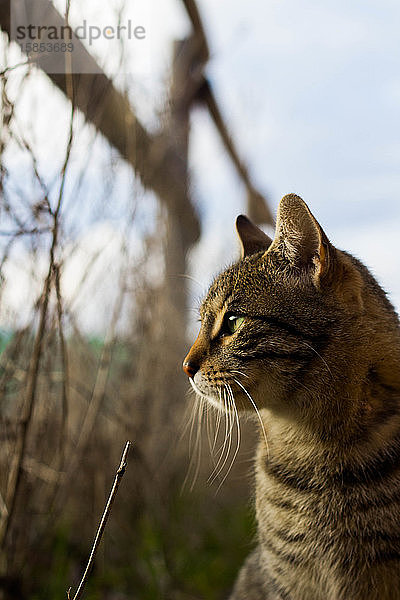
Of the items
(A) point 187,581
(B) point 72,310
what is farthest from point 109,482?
(B) point 72,310

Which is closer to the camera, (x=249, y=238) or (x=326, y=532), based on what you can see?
(x=326, y=532)

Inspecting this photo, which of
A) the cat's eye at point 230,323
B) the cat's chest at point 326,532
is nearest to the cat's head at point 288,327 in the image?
the cat's eye at point 230,323

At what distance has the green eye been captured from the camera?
119cm

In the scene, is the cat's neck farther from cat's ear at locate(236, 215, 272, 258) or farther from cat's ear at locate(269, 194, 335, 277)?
cat's ear at locate(236, 215, 272, 258)

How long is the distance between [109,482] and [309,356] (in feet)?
4.43

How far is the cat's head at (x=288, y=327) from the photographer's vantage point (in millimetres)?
1120

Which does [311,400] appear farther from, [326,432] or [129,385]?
[129,385]

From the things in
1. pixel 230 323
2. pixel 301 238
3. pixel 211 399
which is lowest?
pixel 211 399

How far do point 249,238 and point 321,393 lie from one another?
1.63ft

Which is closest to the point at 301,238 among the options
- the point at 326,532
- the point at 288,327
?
the point at 288,327

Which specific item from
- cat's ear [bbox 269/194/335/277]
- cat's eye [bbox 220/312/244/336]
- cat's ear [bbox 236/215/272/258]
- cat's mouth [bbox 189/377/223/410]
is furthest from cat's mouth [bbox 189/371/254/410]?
cat's ear [bbox 236/215/272/258]

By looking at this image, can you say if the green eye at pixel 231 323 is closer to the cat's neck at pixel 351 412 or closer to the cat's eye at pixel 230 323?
the cat's eye at pixel 230 323

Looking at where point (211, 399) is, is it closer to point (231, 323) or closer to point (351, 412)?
point (231, 323)

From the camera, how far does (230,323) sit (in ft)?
3.99
